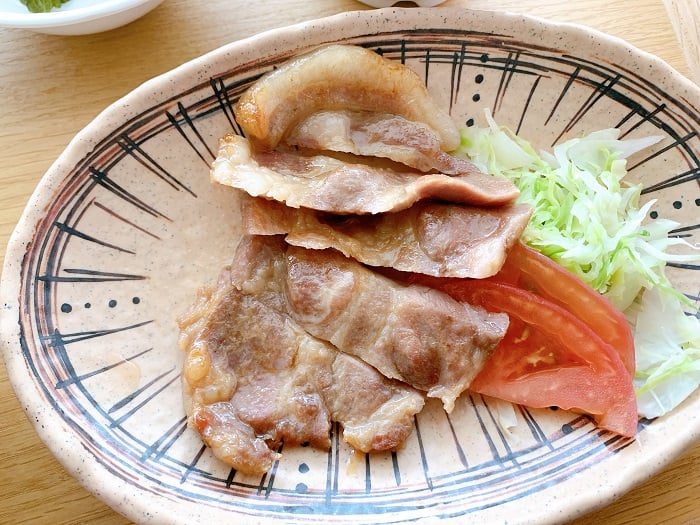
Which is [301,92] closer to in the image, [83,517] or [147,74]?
[147,74]

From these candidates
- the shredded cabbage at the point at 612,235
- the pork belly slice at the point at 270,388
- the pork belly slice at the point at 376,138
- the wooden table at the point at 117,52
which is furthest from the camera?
the wooden table at the point at 117,52

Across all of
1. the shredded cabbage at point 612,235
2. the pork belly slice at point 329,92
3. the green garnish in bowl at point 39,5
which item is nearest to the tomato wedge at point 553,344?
the shredded cabbage at point 612,235

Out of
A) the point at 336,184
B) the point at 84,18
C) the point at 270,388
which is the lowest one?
the point at 270,388

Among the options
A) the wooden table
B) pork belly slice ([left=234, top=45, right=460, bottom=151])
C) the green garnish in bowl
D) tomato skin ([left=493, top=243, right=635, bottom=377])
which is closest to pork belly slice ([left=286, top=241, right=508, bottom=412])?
tomato skin ([left=493, top=243, right=635, bottom=377])

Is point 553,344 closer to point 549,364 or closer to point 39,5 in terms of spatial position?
point 549,364

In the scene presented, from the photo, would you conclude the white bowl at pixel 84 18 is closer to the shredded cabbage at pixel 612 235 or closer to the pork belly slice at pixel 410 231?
the pork belly slice at pixel 410 231

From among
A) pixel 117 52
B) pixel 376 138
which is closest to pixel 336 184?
pixel 376 138

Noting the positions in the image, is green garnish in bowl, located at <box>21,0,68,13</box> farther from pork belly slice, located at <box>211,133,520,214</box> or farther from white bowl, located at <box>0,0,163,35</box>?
pork belly slice, located at <box>211,133,520,214</box>
